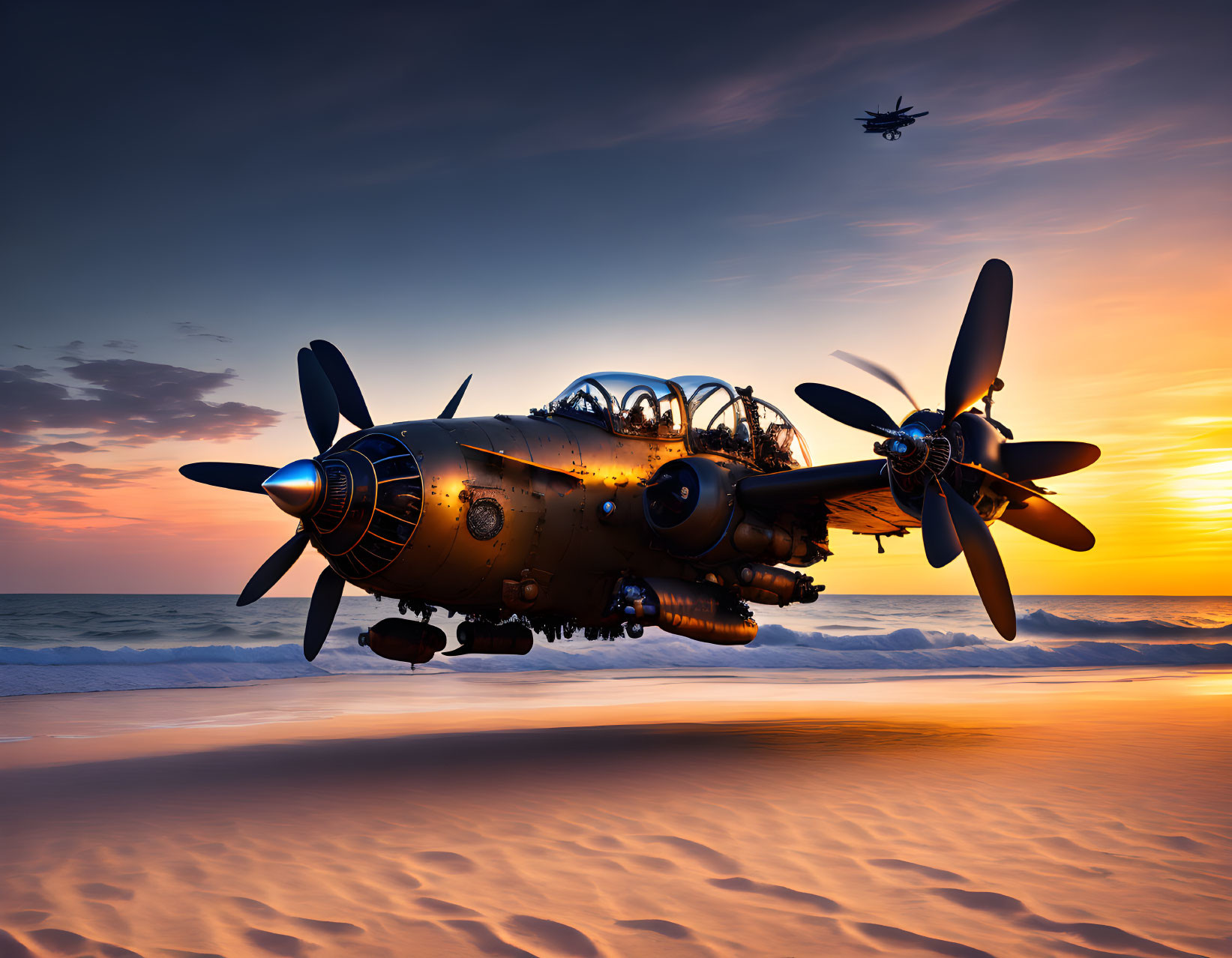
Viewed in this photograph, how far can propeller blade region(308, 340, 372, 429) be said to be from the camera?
598 inches

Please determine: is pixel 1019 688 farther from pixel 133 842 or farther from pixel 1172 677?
pixel 133 842

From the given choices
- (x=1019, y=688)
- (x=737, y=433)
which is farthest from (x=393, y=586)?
(x=1019, y=688)

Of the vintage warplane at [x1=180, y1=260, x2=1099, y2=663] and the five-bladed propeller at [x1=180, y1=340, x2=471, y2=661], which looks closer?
the vintage warplane at [x1=180, y1=260, x2=1099, y2=663]

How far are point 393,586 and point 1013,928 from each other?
28.3 feet

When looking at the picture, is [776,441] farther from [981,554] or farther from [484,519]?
[484,519]

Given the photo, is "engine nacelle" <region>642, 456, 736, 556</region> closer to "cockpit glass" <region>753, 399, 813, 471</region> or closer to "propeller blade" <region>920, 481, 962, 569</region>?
"cockpit glass" <region>753, 399, 813, 471</region>

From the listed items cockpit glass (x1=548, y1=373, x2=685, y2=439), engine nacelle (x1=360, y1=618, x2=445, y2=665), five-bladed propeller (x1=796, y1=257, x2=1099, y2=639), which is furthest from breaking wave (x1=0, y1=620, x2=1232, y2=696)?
five-bladed propeller (x1=796, y1=257, x2=1099, y2=639)

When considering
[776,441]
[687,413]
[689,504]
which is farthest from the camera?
[776,441]

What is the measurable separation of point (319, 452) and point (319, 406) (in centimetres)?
73

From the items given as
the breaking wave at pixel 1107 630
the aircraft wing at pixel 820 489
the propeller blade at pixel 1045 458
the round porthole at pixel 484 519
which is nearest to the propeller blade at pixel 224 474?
the round porthole at pixel 484 519

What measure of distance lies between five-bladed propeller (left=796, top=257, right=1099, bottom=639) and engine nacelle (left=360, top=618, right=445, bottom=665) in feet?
23.5

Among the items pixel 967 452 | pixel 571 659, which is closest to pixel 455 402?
pixel 967 452

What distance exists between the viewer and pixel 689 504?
44.9 ft

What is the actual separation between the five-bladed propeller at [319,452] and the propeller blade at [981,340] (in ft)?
25.4
